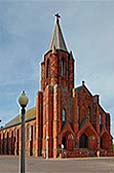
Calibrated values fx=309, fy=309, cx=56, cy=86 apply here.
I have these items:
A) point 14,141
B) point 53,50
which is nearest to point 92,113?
point 53,50

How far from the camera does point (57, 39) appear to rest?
65.6m

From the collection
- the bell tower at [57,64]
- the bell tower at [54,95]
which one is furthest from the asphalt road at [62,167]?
the bell tower at [57,64]

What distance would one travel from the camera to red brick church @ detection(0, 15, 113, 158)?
56688 mm

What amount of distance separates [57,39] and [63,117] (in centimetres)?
1728

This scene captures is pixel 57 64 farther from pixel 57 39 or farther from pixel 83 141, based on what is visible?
pixel 83 141

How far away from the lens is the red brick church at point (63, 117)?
56.7 metres

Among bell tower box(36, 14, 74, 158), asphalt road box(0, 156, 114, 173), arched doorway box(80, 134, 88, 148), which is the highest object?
bell tower box(36, 14, 74, 158)

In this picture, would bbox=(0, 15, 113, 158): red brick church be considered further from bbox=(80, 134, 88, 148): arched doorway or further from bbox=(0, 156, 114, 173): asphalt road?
bbox=(0, 156, 114, 173): asphalt road

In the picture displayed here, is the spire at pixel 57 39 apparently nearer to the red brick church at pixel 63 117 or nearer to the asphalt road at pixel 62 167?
the red brick church at pixel 63 117

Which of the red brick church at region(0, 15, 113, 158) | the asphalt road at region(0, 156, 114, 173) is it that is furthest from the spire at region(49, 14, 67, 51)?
the asphalt road at region(0, 156, 114, 173)

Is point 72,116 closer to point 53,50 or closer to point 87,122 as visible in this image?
point 87,122

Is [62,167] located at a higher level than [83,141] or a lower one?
lower

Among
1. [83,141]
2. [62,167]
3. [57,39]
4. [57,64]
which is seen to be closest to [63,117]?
[83,141]

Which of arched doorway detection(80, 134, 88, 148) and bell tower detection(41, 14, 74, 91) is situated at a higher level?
bell tower detection(41, 14, 74, 91)
